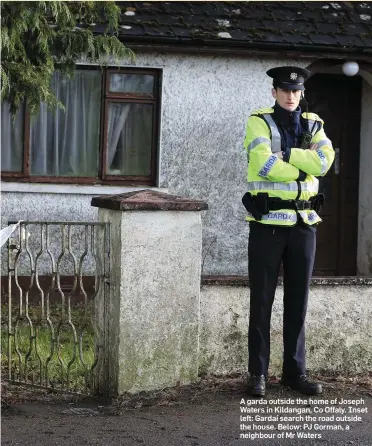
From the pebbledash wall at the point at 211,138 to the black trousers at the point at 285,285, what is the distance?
517 centimetres

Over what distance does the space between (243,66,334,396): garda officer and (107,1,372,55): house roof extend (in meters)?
4.74

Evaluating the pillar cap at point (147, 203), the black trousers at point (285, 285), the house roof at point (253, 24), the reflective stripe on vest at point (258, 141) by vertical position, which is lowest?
the black trousers at point (285, 285)

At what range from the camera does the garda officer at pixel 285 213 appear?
7066 millimetres

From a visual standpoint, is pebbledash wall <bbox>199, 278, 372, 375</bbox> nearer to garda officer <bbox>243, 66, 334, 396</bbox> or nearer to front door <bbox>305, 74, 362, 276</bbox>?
garda officer <bbox>243, 66, 334, 396</bbox>

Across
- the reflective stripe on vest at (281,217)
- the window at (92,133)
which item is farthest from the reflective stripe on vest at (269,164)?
the window at (92,133)

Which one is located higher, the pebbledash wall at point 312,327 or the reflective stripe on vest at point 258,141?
the reflective stripe on vest at point 258,141

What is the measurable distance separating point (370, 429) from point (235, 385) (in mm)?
1208

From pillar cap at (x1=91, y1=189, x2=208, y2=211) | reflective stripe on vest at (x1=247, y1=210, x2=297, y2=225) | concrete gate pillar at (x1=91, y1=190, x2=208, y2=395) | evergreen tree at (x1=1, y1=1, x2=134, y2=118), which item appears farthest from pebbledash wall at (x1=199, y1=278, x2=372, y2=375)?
evergreen tree at (x1=1, y1=1, x2=134, y2=118)

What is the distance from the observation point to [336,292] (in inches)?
311

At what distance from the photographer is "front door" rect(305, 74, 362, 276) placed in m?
13.6

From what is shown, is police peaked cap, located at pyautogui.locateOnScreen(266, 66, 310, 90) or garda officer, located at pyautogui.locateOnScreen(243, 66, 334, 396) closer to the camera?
garda officer, located at pyautogui.locateOnScreen(243, 66, 334, 396)

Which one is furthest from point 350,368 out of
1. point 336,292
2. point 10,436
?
point 10,436

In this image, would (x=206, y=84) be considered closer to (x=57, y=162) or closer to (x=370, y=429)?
(x=57, y=162)

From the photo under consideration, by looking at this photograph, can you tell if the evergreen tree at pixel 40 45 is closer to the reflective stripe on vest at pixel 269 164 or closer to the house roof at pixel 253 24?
the reflective stripe on vest at pixel 269 164
